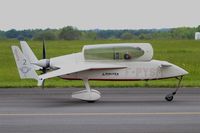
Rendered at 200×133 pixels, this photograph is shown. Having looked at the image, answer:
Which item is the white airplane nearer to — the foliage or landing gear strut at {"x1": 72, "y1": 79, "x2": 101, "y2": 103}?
landing gear strut at {"x1": 72, "y1": 79, "x2": 101, "y2": 103}

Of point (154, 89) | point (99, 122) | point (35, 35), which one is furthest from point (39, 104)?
point (35, 35)

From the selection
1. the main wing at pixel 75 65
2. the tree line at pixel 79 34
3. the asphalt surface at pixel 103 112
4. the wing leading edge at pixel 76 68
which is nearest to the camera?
the asphalt surface at pixel 103 112

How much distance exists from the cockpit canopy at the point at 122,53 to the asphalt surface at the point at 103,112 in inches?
47.2

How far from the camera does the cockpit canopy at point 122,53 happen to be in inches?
762

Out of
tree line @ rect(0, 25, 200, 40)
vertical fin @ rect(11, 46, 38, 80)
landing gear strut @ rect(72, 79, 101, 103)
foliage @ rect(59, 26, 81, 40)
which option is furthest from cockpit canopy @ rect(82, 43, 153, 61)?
foliage @ rect(59, 26, 81, 40)

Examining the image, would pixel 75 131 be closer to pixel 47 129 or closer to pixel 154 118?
pixel 47 129

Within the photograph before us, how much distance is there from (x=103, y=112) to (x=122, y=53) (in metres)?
3.59

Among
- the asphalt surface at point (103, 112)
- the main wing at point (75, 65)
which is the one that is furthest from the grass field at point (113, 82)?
the main wing at point (75, 65)

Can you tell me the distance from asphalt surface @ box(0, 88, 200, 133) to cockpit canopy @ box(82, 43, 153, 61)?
120cm

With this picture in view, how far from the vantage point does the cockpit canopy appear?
19344mm

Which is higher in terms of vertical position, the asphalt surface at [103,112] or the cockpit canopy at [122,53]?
the cockpit canopy at [122,53]

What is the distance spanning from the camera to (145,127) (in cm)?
Result: 1363

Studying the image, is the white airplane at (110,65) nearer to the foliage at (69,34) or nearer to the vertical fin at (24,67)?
the vertical fin at (24,67)

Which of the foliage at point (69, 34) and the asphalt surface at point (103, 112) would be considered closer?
the asphalt surface at point (103, 112)
